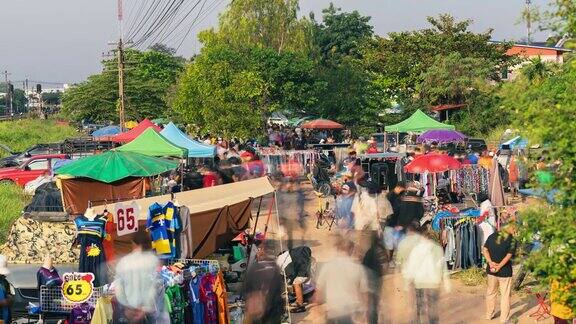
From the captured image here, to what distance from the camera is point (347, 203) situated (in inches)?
655

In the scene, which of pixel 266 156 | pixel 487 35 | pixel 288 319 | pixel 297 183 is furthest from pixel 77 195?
pixel 487 35

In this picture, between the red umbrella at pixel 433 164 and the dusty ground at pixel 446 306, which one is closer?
the dusty ground at pixel 446 306

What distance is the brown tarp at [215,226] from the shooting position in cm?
1397

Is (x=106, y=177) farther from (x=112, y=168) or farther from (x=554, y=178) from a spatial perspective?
(x=554, y=178)

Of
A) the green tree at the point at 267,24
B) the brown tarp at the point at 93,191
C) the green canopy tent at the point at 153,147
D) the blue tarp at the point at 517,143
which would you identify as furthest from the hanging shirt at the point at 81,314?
the green tree at the point at 267,24

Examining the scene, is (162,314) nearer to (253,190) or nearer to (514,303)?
(253,190)

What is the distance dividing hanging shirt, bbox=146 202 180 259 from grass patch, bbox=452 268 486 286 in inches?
199

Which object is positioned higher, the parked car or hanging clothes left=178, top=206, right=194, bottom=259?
the parked car

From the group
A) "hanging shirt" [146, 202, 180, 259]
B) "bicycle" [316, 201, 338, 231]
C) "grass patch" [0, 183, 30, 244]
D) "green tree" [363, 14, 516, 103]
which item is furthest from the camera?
"green tree" [363, 14, 516, 103]

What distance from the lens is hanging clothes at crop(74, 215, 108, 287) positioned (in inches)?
455

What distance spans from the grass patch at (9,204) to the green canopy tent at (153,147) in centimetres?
291

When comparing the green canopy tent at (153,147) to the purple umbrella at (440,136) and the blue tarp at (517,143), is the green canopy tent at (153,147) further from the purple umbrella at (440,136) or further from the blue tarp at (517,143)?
the purple umbrella at (440,136)

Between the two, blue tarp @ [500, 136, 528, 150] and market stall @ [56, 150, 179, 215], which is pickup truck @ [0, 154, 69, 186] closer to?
market stall @ [56, 150, 179, 215]

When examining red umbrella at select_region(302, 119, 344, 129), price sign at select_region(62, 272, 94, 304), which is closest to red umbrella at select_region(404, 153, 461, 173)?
price sign at select_region(62, 272, 94, 304)
